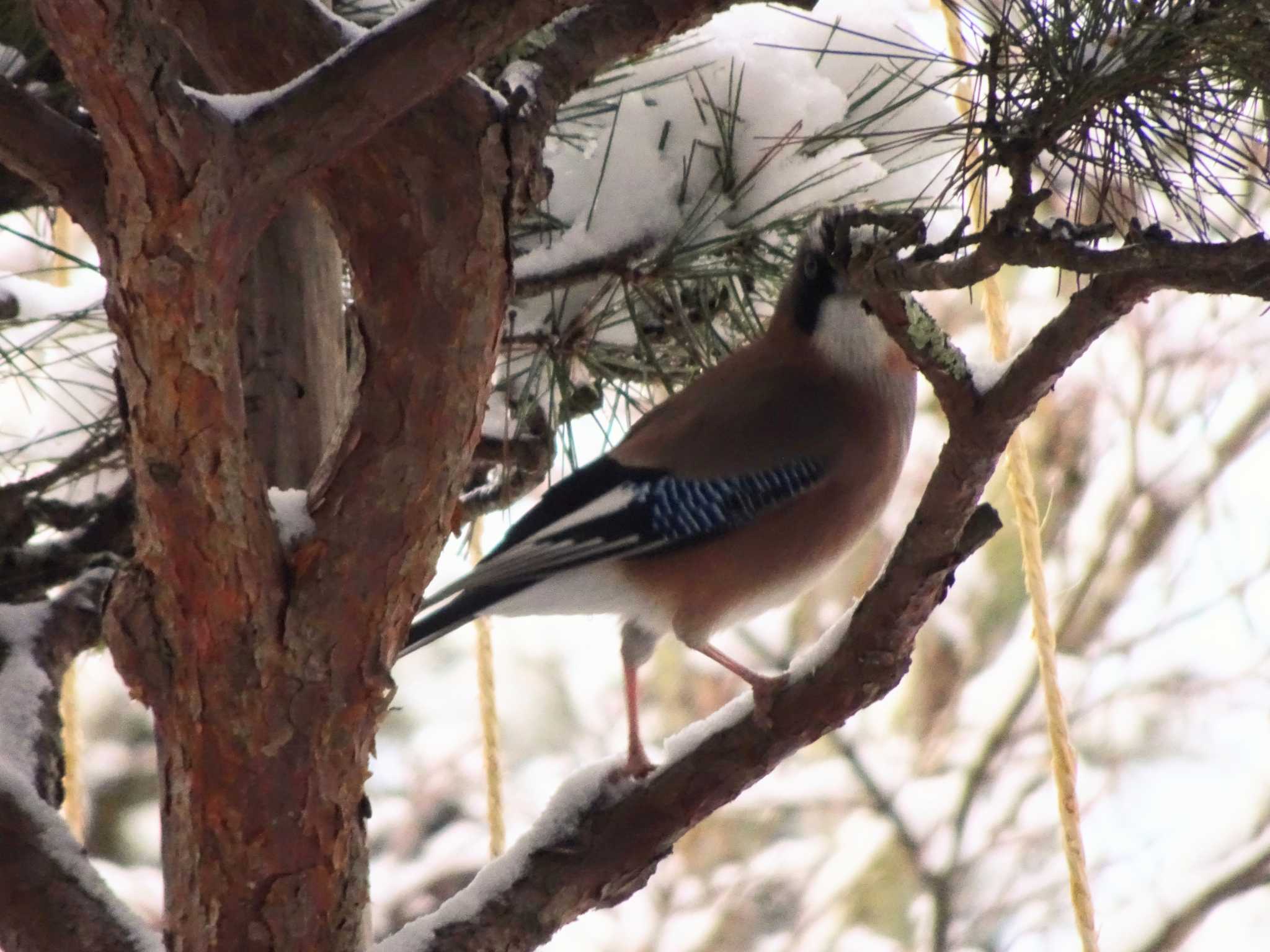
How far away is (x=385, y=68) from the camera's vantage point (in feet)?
2.12

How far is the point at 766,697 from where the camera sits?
925 mm

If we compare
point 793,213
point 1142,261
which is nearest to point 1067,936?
point 793,213

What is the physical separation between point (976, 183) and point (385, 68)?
0.99 feet

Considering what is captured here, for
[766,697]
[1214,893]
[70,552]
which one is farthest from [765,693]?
[1214,893]

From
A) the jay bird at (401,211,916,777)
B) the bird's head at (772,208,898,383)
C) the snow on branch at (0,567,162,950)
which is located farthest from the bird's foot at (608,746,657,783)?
the bird's head at (772,208,898,383)

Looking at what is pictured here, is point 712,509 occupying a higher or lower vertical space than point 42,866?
higher

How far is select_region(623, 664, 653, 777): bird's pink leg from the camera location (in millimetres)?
949

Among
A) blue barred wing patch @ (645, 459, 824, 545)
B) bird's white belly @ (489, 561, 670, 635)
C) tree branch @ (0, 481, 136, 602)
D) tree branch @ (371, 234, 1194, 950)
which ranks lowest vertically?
tree branch @ (371, 234, 1194, 950)

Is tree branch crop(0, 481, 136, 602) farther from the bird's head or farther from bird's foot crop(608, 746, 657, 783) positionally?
the bird's head

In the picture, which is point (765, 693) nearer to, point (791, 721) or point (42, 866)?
point (791, 721)

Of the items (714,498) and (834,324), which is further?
(834,324)

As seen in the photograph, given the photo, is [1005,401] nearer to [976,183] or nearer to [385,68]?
[976,183]

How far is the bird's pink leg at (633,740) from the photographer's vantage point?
0.95 metres

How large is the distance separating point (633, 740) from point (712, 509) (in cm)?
23
